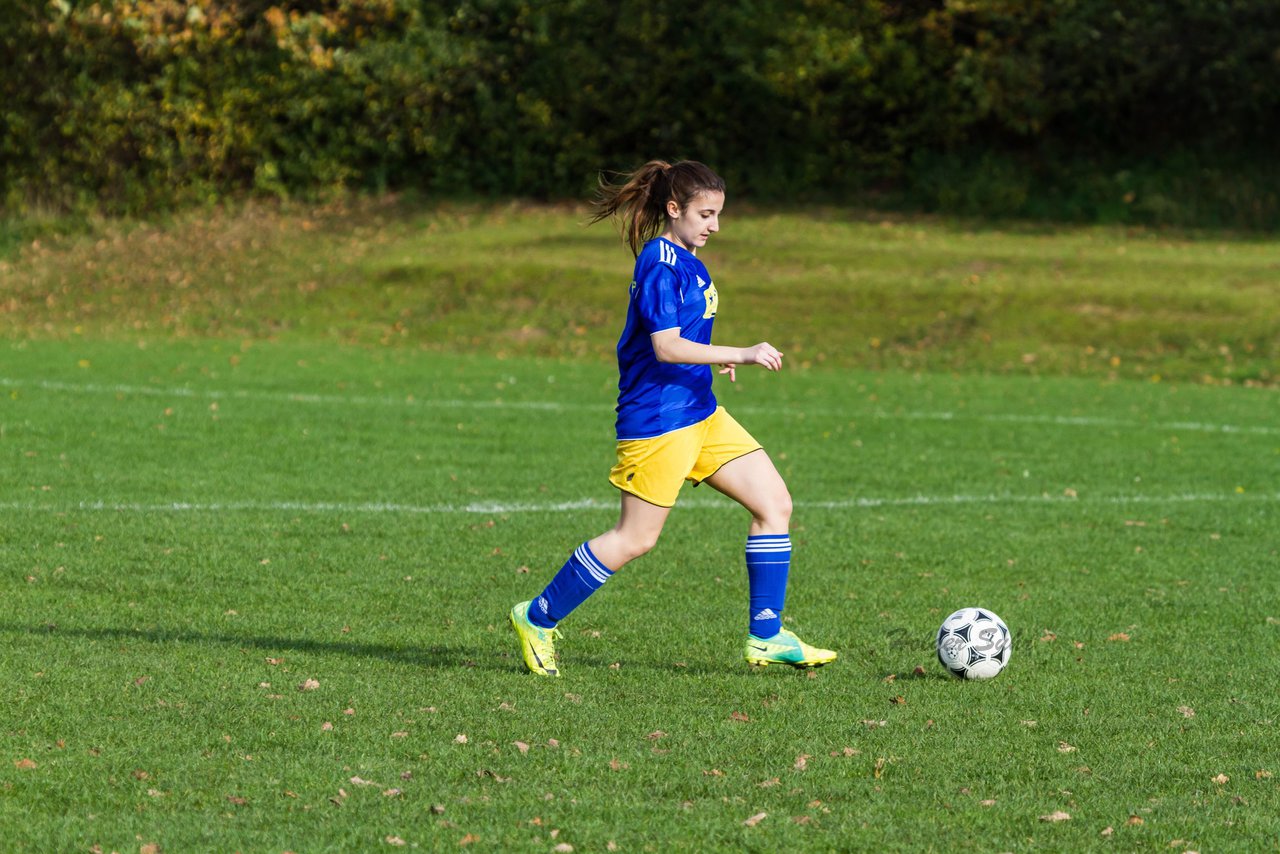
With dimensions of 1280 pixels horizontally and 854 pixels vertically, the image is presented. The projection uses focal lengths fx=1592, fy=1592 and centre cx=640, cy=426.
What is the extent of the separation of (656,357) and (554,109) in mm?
27121

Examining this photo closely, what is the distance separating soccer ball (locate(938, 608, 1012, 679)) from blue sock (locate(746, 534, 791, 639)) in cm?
64

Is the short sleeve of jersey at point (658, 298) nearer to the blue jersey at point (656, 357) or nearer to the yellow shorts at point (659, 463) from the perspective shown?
the blue jersey at point (656, 357)

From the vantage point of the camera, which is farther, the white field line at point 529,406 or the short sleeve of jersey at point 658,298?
the white field line at point 529,406

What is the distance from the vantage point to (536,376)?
1894 centimetres

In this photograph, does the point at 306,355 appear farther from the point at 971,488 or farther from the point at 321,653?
the point at 321,653

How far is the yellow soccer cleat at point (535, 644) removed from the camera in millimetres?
5871

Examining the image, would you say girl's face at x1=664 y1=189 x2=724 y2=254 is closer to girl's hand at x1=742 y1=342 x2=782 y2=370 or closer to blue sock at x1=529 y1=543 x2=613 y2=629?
girl's hand at x1=742 y1=342 x2=782 y2=370

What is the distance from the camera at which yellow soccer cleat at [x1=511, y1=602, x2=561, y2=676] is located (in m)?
5.87

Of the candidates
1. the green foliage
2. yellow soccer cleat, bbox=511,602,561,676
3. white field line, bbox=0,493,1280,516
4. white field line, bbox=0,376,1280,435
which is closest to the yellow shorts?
yellow soccer cleat, bbox=511,602,561,676

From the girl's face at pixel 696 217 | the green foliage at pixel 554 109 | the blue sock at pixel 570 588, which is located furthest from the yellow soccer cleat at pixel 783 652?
the green foliage at pixel 554 109

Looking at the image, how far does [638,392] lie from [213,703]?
6.04 feet

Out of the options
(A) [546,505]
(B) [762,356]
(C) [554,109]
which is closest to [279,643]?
(B) [762,356]

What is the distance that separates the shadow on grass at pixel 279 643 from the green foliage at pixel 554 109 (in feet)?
79.7

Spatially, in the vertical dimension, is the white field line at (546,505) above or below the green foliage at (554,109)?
below
